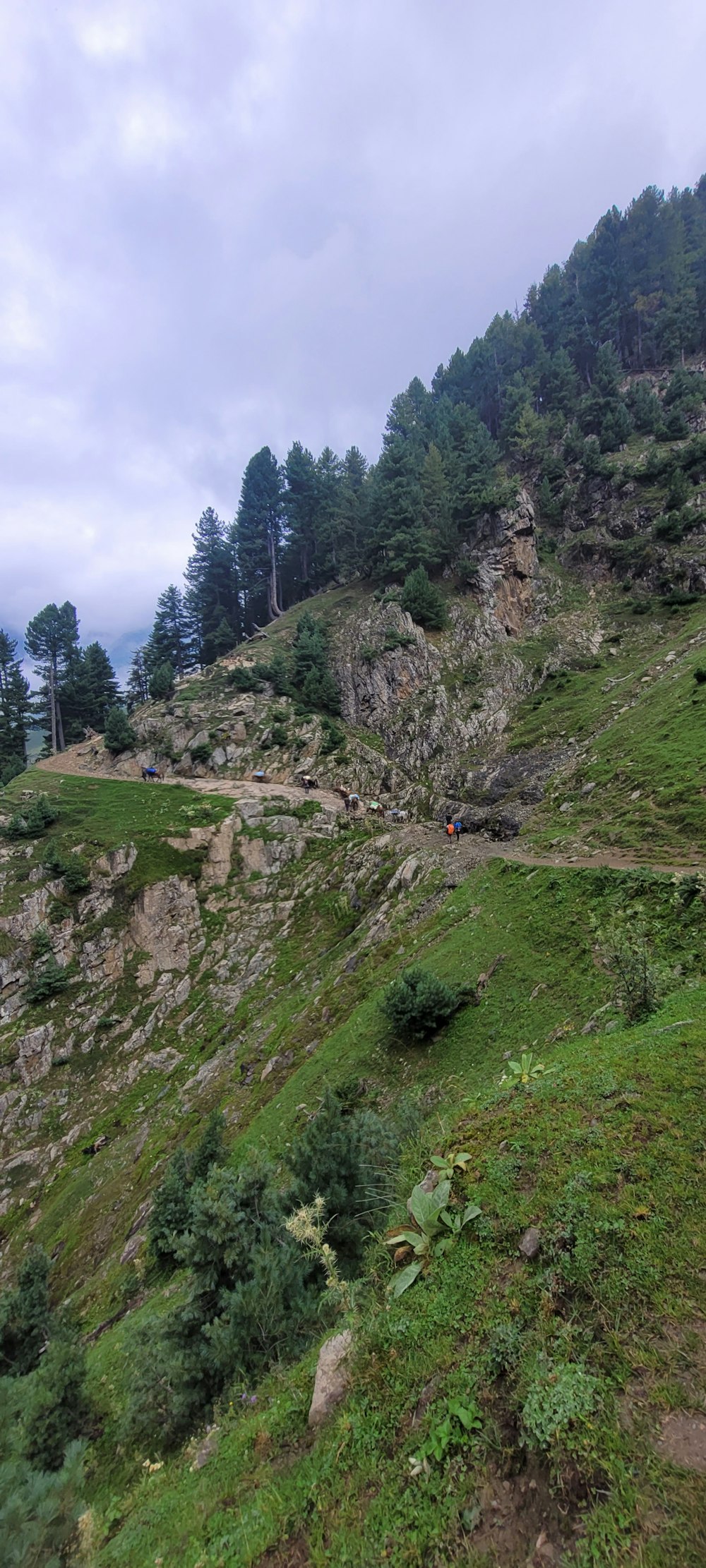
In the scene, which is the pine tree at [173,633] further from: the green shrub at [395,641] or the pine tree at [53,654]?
the green shrub at [395,641]

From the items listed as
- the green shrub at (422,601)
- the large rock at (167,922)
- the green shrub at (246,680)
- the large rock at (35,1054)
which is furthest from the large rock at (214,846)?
the green shrub at (422,601)

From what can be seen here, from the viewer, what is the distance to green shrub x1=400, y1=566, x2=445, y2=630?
178ft

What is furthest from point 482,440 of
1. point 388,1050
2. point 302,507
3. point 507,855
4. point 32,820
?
point 388,1050

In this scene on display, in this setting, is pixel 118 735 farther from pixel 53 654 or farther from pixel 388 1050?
pixel 388 1050

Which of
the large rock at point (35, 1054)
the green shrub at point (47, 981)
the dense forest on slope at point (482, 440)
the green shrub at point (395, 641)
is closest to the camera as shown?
the large rock at point (35, 1054)

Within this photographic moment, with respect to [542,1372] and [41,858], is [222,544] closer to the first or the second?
[41,858]

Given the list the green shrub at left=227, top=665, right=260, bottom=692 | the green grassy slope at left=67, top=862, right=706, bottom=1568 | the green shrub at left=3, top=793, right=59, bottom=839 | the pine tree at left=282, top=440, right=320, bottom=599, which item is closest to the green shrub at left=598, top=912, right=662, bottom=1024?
the green grassy slope at left=67, top=862, right=706, bottom=1568

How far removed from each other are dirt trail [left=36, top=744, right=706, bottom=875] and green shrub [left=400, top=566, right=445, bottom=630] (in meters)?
22.3

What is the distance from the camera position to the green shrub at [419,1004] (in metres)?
15.5

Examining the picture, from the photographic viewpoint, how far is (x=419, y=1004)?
50.7 feet

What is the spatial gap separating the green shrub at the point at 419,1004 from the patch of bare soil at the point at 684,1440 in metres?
12.1

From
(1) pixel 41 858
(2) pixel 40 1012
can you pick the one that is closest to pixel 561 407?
(1) pixel 41 858

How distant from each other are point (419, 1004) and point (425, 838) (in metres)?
17.3

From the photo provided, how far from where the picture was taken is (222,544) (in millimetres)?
73500
